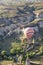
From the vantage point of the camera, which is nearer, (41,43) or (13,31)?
(41,43)

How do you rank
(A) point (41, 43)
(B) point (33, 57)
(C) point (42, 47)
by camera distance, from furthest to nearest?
1. (A) point (41, 43)
2. (C) point (42, 47)
3. (B) point (33, 57)

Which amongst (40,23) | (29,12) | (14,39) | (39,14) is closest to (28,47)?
(14,39)

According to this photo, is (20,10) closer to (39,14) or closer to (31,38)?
(39,14)

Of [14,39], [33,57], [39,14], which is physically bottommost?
[33,57]

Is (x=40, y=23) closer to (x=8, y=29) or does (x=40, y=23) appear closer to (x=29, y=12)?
(x=8, y=29)

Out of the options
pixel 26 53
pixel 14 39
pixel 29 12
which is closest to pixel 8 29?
pixel 14 39

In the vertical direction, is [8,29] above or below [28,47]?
above

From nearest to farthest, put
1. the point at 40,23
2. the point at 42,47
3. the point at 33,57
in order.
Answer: the point at 33,57
the point at 42,47
the point at 40,23

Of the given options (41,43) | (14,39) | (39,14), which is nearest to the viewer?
(41,43)

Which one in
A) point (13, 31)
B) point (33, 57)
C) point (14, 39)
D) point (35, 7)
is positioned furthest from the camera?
point (35, 7)
